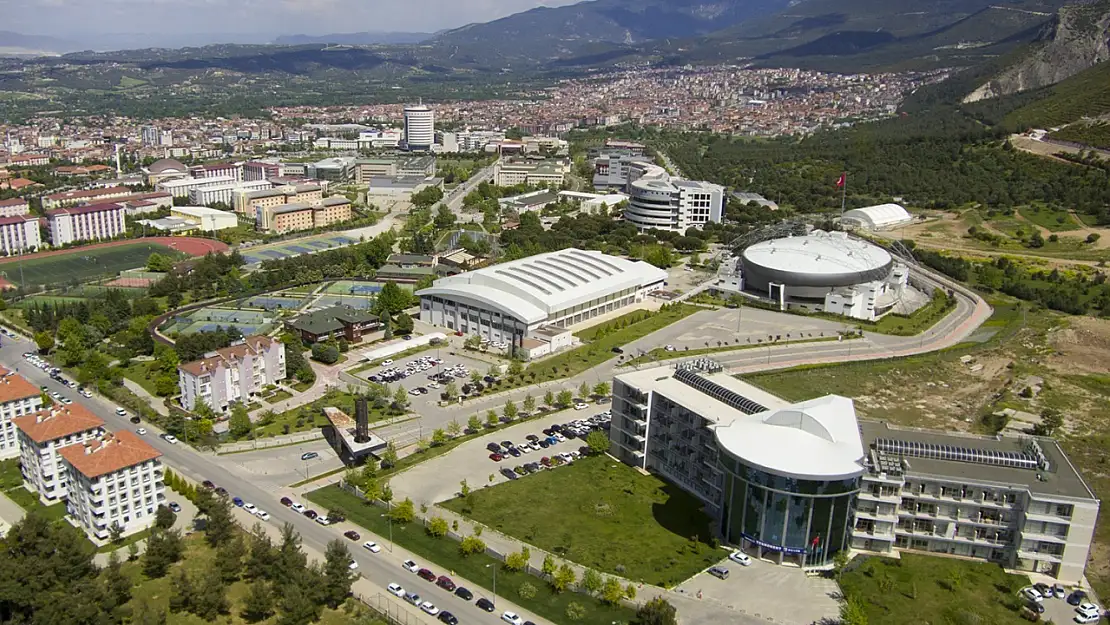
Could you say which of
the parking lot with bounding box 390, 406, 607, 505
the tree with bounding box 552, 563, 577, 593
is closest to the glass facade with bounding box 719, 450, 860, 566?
the tree with bounding box 552, 563, 577, 593

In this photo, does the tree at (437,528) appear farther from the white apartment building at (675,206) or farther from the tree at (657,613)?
the white apartment building at (675,206)

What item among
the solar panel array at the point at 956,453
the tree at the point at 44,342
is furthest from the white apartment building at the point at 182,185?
the solar panel array at the point at 956,453

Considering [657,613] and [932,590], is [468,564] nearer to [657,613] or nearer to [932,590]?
[657,613]

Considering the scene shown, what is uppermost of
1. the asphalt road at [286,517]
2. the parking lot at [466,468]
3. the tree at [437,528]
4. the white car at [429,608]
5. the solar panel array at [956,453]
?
the solar panel array at [956,453]

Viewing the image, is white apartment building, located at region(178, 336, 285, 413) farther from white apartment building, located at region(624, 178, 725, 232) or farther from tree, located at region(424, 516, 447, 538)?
white apartment building, located at region(624, 178, 725, 232)

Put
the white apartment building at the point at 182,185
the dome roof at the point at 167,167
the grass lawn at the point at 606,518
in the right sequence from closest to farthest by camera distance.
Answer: the grass lawn at the point at 606,518 → the white apartment building at the point at 182,185 → the dome roof at the point at 167,167

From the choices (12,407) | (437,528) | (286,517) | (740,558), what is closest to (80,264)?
(12,407)

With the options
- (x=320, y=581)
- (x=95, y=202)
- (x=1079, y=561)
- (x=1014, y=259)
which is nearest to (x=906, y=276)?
(x=1014, y=259)

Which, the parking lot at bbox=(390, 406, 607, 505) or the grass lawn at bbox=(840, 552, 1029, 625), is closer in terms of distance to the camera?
the grass lawn at bbox=(840, 552, 1029, 625)
